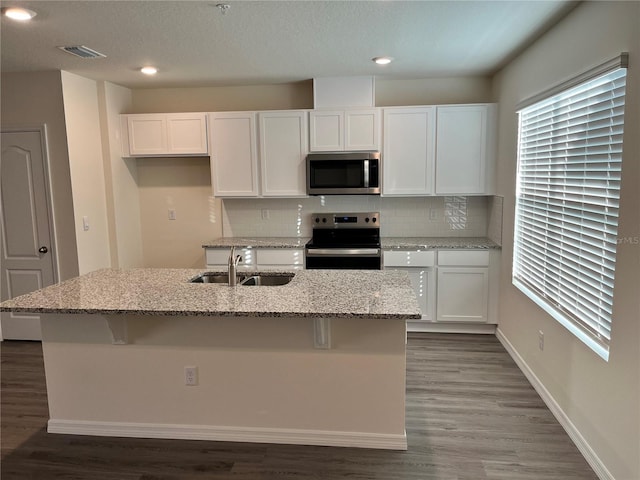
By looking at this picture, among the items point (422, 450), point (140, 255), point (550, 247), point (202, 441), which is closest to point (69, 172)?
point (140, 255)

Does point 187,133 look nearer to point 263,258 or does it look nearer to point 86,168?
point 86,168

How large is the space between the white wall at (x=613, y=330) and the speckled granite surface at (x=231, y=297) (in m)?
0.94

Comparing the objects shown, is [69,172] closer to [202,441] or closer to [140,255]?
[140,255]

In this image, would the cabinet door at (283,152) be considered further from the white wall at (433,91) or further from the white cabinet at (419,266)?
the white cabinet at (419,266)

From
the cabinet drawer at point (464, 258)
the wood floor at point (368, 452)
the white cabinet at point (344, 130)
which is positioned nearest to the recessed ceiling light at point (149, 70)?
the white cabinet at point (344, 130)

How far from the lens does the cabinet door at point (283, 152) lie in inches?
170

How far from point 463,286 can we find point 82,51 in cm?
369

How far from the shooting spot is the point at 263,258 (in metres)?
4.34

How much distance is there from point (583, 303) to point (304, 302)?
153 centimetres

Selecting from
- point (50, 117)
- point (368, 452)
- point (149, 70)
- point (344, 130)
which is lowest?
point (368, 452)

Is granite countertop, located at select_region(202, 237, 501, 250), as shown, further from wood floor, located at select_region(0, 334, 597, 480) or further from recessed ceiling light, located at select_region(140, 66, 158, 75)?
recessed ceiling light, located at select_region(140, 66, 158, 75)

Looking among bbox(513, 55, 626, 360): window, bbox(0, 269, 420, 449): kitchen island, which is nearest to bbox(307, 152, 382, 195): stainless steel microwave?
bbox(513, 55, 626, 360): window

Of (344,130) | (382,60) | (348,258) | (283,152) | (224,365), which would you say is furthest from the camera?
(283,152)

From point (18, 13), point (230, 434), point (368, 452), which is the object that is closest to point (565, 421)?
point (368, 452)
